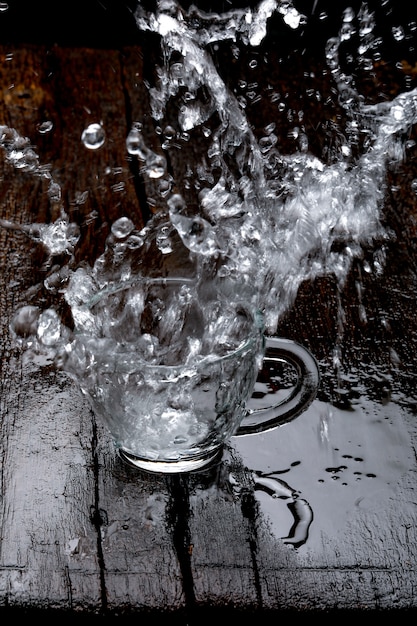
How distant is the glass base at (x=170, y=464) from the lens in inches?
39.6

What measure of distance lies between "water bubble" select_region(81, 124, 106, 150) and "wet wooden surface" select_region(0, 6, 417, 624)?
530 mm

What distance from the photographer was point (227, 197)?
5.49 ft

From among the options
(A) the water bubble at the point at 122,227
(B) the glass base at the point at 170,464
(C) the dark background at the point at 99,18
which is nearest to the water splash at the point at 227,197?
(A) the water bubble at the point at 122,227

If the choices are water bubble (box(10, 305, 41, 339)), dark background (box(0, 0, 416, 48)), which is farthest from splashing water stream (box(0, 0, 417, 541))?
dark background (box(0, 0, 416, 48))

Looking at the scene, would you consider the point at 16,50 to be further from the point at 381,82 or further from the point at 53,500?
the point at 53,500

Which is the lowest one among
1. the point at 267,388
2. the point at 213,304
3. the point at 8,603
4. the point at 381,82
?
the point at 8,603

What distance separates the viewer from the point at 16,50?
2291mm

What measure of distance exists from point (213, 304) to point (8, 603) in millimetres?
456

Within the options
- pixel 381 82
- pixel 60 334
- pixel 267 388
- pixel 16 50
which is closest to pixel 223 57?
pixel 381 82

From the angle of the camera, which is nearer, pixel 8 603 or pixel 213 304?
pixel 8 603

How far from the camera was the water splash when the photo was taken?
1.38m

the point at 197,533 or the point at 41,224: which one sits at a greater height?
the point at 41,224

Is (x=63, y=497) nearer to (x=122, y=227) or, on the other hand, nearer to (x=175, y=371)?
(x=175, y=371)

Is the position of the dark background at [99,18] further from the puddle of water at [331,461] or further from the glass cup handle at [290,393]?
the puddle of water at [331,461]
